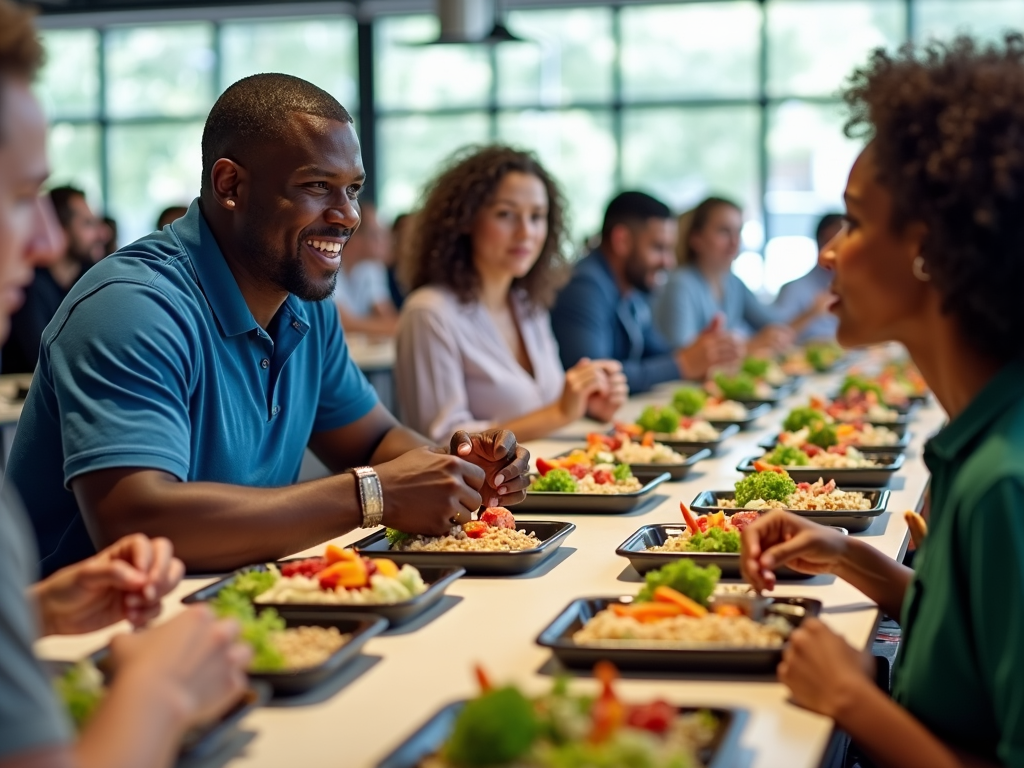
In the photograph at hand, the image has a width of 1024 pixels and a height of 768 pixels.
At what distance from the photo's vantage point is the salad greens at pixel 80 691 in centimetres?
124

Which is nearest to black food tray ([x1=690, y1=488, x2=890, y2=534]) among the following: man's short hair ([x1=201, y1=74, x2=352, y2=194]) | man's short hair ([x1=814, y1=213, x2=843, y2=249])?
man's short hair ([x1=201, y1=74, x2=352, y2=194])

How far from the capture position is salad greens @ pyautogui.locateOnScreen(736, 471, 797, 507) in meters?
2.40

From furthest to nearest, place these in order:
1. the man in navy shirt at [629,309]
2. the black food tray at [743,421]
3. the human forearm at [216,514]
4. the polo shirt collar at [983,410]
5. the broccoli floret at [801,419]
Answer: the man in navy shirt at [629,309]
the black food tray at [743,421]
the broccoli floret at [801,419]
the human forearm at [216,514]
the polo shirt collar at [983,410]

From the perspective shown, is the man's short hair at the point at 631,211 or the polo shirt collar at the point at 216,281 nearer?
the polo shirt collar at the point at 216,281

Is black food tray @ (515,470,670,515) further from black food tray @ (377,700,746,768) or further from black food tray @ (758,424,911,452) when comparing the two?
black food tray @ (377,700,746,768)

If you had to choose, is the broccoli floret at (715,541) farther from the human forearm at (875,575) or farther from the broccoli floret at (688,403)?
the broccoli floret at (688,403)

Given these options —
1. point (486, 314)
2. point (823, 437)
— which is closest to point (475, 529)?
point (823, 437)

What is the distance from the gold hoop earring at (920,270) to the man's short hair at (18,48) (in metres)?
0.94

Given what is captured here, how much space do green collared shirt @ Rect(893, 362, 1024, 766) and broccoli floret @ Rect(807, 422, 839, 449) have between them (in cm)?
168

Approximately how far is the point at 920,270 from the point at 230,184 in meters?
1.36

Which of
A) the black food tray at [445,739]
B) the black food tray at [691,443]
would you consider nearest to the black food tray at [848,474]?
the black food tray at [691,443]

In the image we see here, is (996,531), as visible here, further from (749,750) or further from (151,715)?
(151,715)

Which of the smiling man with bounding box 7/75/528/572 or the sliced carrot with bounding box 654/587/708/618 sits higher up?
the smiling man with bounding box 7/75/528/572

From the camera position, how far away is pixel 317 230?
240 cm
